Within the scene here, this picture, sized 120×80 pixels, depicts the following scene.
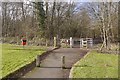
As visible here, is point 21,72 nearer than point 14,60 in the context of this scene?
Yes

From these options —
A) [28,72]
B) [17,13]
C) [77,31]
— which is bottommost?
[28,72]

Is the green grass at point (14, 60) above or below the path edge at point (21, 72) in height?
above

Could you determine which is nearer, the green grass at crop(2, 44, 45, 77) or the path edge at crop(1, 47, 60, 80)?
the path edge at crop(1, 47, 60, 80)

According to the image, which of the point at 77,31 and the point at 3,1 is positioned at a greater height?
the point at 3,1

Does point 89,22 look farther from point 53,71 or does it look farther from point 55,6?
point 53,71

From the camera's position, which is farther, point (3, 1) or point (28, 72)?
point (3, 1)

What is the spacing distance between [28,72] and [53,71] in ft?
4.25

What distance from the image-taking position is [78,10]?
168ft

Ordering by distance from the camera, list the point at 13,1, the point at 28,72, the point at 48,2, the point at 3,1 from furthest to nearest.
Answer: the point at 13,1, the point at 3,1, the point at 48,2, the point at 28,72

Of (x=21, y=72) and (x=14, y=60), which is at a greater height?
(x=14, y=60)

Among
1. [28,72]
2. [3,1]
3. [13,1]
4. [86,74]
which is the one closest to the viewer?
[86,74]

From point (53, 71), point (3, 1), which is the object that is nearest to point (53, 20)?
point (3, 1)

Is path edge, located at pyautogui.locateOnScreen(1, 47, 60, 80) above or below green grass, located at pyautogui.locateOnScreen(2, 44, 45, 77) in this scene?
below

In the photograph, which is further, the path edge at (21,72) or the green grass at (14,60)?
the green grass at (14,60)
